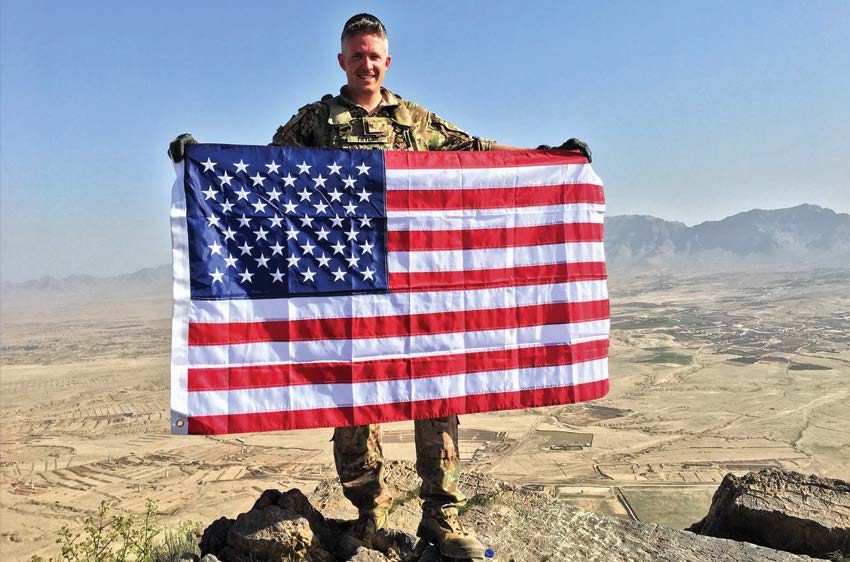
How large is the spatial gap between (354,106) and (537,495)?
3877 millimetres

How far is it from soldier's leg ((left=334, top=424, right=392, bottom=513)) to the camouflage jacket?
2.10m

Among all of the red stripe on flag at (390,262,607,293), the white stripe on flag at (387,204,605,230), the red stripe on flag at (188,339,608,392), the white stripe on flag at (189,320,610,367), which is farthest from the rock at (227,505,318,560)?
the white stripe on flag at (387,204,605,230)

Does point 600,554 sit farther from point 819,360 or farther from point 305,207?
point 819,360

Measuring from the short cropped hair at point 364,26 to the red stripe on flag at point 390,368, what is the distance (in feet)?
7.30

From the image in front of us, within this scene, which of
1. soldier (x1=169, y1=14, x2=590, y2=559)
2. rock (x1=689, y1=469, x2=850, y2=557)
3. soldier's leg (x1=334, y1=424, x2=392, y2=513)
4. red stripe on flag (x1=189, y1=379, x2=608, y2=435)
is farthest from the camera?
rock (x1=689, y1=469, x2=850, y2=557)

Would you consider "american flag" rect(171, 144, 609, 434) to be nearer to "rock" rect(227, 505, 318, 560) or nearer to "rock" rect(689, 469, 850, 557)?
→ "rock" rect(227, 505, 318, 560)

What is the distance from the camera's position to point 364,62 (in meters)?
3.90

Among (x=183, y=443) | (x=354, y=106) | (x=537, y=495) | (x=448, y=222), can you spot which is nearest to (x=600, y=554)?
(x=537, y=495)

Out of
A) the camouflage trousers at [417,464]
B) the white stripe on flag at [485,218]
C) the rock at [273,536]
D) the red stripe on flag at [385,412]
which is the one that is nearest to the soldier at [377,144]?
the camouflage trousers at [417,464]

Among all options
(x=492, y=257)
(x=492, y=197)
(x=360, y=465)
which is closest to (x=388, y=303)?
(x=492, y=257)

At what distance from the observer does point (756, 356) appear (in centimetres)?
5009

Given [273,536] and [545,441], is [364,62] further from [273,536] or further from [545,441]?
[545,441]

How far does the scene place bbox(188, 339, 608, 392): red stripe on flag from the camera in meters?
3.67

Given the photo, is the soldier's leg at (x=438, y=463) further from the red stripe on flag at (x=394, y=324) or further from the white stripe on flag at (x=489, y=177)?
the white stripe on flag at (x=489, y=177)
